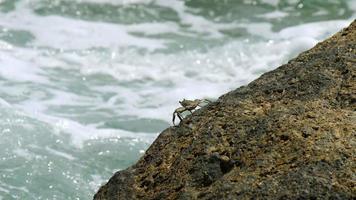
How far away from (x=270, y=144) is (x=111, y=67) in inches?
381

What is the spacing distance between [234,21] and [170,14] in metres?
1.37

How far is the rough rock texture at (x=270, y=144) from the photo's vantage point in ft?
9.06

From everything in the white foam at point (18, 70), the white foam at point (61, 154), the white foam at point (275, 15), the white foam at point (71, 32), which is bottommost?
the white foam at point (61, 154)

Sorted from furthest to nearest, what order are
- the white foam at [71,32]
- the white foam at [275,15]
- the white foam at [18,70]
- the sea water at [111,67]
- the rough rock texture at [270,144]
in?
the white foam at [275,15] → the white foam at [71,32] → the white foam at [18,70] → the sea water at [111,67] → the rough rock texture at [270,144]

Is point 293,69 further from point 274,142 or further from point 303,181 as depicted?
point 303,181

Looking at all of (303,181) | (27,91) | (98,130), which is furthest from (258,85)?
(27,91)

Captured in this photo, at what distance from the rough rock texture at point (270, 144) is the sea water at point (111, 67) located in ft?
17.3

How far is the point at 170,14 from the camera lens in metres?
14.8

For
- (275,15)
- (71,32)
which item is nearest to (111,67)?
(71,32)

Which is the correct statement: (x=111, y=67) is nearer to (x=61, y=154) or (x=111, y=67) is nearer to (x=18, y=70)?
(x=18, y=70)

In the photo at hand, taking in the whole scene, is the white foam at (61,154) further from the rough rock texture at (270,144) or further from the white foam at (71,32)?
the rough rock texture at (270,144)

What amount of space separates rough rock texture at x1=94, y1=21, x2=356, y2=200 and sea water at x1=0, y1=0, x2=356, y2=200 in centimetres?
527

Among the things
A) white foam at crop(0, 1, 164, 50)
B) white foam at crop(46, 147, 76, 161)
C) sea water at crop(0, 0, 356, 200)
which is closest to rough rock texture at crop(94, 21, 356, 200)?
sea water at crop(0, 0, 356, 200)

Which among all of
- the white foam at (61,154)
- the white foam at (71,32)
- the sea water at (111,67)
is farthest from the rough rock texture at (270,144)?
the white foam at (71,32)
